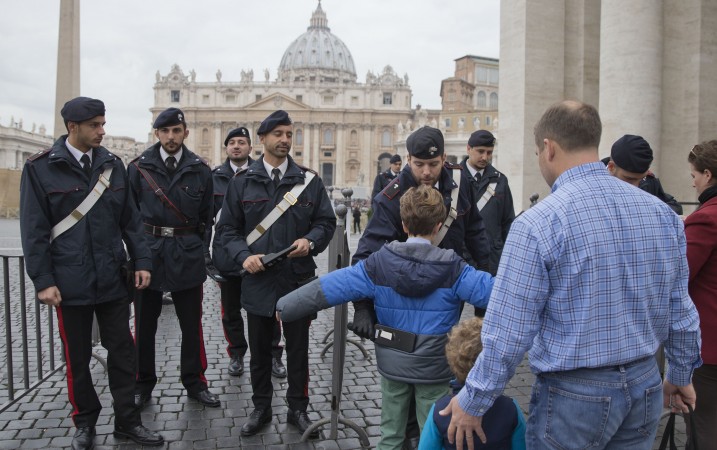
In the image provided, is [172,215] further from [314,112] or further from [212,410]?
A: [314,112]

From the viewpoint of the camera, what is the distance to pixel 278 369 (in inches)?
223

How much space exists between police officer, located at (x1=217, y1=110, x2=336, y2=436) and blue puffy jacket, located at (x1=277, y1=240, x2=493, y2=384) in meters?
1.11

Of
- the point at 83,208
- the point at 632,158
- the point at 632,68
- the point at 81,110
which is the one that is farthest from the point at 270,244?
the point at 632,68

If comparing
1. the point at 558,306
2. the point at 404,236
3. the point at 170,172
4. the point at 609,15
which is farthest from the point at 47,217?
the point at 609,15

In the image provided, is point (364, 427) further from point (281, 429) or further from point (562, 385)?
point (562, 385)

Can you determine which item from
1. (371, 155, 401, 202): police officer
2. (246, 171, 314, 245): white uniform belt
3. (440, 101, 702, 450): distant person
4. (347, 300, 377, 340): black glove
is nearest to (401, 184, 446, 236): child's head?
(347, 300, 377, 340): black glove

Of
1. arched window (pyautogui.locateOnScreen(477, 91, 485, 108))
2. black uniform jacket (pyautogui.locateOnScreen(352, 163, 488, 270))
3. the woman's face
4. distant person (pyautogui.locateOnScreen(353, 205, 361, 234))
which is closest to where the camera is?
the woman's face

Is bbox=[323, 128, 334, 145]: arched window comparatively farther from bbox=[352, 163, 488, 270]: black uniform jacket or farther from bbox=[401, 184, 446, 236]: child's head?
bbox=[401, 184, 446, 236]: child's head

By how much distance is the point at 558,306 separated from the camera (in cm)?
208

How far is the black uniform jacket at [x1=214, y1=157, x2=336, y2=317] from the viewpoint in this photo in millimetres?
4242

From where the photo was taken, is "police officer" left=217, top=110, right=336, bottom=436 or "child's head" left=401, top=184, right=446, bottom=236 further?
"police officer" left=217, top=110, right=336, bottom=436

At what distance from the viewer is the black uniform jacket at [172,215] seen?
15.4ft

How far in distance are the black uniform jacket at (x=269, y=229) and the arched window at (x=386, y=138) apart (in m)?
96.2

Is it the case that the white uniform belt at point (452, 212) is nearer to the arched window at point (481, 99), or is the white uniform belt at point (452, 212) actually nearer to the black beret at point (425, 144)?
the black beret at point (425, 144)
